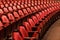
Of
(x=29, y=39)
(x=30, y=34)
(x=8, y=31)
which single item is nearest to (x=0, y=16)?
(x=8, y=31)

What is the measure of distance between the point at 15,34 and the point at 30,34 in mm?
284

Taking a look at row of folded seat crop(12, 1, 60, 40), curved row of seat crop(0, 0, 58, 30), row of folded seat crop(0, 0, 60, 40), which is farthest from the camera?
curved row of seat crop(0, 0, 58, 30)

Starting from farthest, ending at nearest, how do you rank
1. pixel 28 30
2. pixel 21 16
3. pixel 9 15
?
pixel 21 16, pixel 9 15, pixel 28 30

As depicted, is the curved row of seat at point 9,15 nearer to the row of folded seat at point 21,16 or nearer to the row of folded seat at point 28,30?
the row of folded seat at point 21,16

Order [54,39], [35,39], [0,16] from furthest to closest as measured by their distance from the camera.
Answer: [54,39]
[0,16]
[35,39]

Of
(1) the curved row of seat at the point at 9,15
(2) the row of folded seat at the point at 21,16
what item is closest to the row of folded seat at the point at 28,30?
(2) the row of folded seat at the point at 21,16

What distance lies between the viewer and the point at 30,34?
1180mm

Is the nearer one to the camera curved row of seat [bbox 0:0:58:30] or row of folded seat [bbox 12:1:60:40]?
row of folded seat [bbox 12:1:60:40]

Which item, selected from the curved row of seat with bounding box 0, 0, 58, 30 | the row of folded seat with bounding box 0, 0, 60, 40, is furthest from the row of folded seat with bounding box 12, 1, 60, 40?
the curved row of seat with bounding box 0, 0, 58, 30

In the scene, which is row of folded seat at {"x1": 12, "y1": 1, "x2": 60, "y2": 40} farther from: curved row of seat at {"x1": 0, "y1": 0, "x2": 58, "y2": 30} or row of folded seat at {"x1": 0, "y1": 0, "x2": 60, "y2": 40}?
curved row of seat at {"x1": 0, "y1": 0, "x2": 58, "y2": 30}

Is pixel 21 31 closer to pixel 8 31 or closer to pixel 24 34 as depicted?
pixel 24 34

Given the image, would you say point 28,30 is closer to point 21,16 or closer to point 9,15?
point 9,15

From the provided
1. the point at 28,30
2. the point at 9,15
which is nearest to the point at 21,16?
the point at 9,15

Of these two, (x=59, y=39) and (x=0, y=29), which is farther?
(x=59, y=39)
